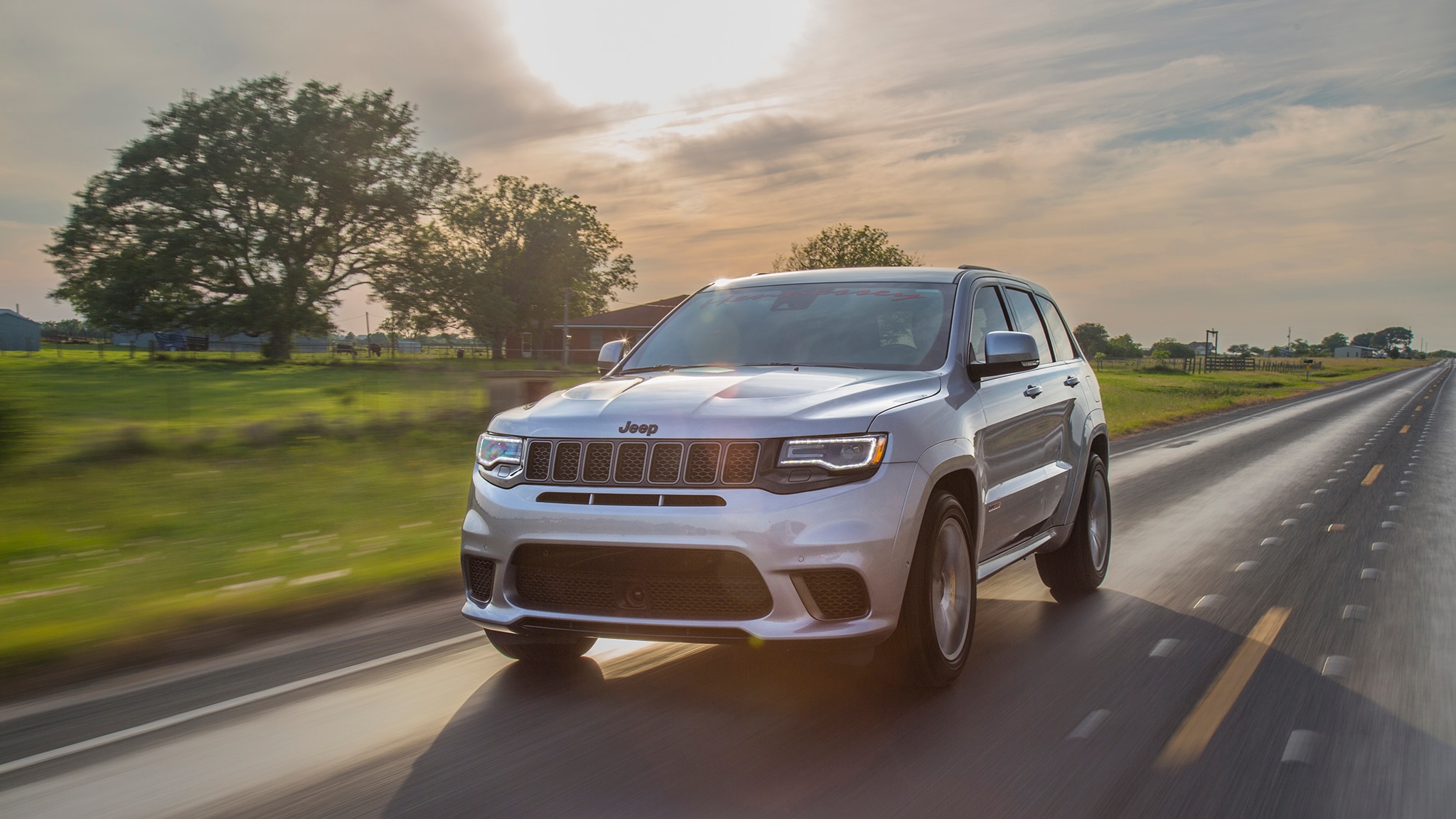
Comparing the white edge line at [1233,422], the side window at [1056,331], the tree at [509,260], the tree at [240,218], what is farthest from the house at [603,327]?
the side window at [1056,331]

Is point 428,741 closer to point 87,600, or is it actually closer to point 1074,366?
point 87,600

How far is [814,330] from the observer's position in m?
5.56

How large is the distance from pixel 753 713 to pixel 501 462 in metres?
1.45

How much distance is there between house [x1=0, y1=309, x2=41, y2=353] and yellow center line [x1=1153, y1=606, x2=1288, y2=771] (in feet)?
197

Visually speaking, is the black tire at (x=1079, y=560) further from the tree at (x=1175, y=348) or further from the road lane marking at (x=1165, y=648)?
the tree at (x=1175, y=348)

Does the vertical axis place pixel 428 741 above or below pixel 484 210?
below

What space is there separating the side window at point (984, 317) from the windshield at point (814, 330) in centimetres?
22

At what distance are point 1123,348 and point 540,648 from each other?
168m

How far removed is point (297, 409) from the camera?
20438mm

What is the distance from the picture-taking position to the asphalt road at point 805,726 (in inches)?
140

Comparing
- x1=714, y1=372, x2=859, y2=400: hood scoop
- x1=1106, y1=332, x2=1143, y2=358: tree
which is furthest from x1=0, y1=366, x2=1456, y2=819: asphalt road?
x1=1106, y1=332, x2=1143, y2=358: tree

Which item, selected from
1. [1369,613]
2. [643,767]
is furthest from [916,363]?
[1369,613]

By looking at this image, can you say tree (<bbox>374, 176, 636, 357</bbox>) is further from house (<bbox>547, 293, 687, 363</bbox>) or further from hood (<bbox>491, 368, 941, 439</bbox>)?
hood (<bbox>491, 368, 941, 439</bbox>)

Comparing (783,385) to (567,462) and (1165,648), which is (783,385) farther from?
(1165,648)
